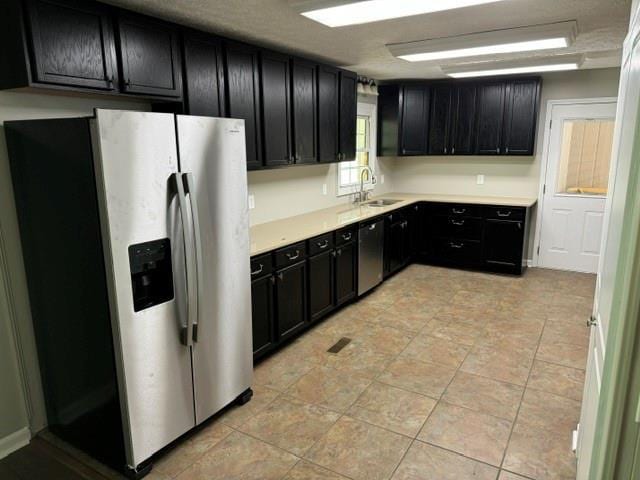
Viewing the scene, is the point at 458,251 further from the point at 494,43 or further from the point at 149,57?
the point at 149,57

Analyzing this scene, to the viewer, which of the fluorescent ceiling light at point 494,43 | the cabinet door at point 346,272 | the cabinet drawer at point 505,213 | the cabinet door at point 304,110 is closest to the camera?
the fluorescent ceiling light at point 494,43

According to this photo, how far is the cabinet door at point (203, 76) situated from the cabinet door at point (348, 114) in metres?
1.75

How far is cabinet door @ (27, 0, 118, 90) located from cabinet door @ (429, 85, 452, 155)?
4360 mm

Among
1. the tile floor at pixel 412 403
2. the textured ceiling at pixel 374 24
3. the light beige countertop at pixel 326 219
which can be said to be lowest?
the tile floor at pixel 412 403

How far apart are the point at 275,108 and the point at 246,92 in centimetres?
36

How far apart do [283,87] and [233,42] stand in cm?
62

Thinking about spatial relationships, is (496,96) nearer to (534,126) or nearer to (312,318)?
(534,126)

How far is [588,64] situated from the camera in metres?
4.57

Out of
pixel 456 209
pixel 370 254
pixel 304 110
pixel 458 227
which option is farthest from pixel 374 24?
pixel 458 227

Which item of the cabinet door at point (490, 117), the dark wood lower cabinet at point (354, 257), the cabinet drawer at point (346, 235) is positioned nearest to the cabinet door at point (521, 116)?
the cabinet door at point (490, 117)

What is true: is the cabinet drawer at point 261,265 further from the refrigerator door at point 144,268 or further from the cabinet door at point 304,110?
the cabinet door at point 304,110

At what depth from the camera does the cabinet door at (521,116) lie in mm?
5227

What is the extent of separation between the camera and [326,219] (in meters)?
4.35

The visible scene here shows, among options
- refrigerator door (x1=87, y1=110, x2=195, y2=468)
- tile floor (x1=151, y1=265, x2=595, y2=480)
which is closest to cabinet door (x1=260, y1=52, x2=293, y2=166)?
refrigerator door (x1=87, y1=110, x2=195, y2=468)
